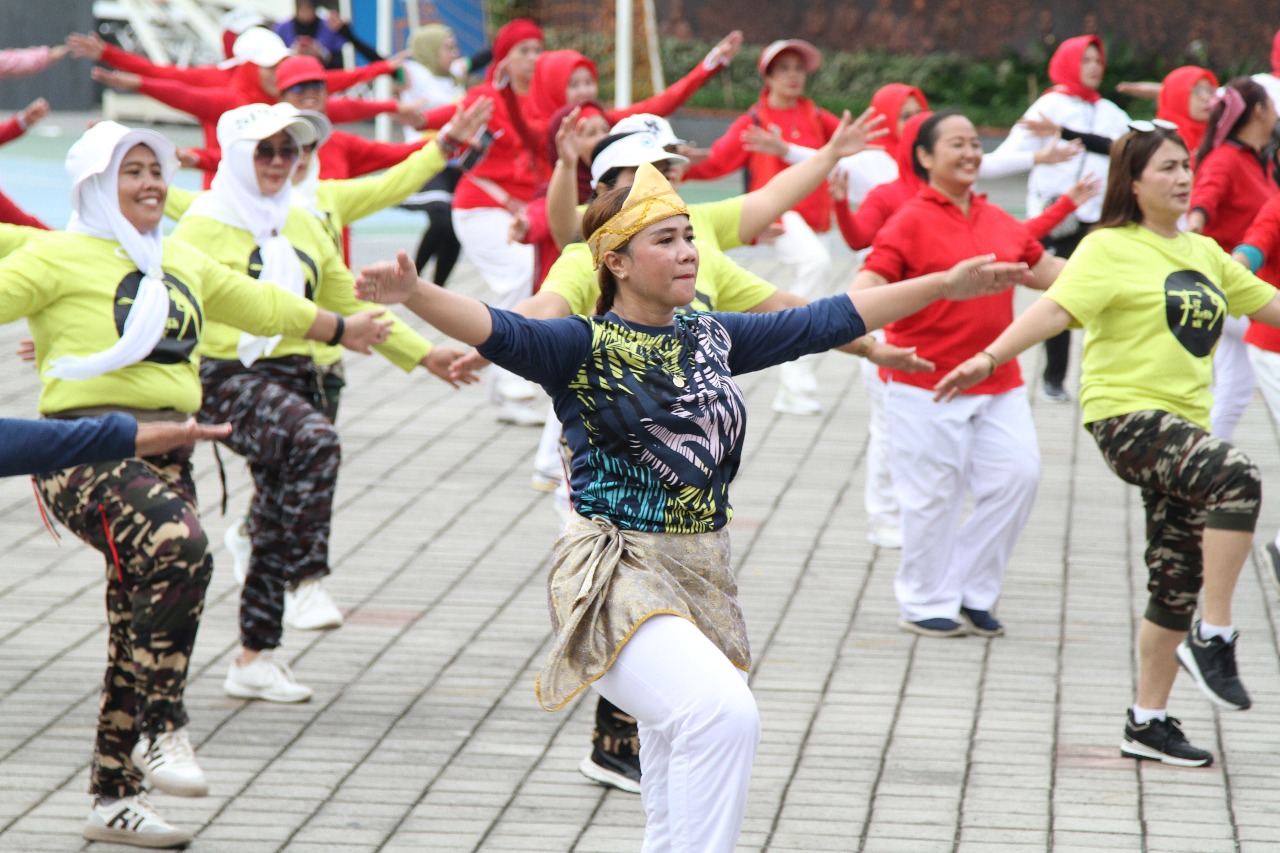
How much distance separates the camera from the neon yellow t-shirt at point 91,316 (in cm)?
479

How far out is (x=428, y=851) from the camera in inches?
184

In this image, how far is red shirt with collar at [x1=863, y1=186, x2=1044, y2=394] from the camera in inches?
254

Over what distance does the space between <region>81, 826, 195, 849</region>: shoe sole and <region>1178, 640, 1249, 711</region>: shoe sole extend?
3.41m

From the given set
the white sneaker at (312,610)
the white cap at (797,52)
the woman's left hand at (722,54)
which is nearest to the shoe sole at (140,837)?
the white sneaker at (312,610)

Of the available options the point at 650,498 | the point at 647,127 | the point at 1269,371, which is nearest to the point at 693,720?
the point at 650,498

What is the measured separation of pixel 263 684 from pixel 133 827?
1.25 meters

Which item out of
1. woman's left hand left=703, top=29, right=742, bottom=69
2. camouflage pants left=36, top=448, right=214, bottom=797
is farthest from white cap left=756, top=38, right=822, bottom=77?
camouflage pants left=36, top=448, right=214, bottom=797

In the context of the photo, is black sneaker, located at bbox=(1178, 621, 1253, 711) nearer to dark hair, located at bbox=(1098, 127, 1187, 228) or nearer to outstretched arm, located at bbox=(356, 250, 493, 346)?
dark hair, located at bbox=(1098, 127, 1187, 228)

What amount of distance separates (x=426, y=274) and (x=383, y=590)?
8.20m

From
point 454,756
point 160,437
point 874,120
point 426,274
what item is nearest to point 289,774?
point 454,756

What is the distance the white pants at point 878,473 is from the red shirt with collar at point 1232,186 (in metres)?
1.64

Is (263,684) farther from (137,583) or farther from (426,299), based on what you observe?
(426,299)

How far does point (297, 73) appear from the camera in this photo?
7859 millimetres

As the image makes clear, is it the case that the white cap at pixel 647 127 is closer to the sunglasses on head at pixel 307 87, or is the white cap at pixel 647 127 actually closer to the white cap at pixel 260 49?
the sunglasses on head at pixel 307 87
